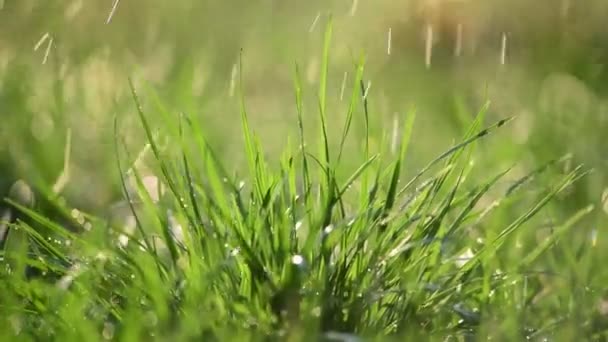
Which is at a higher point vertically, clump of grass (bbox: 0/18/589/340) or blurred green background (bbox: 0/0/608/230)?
blurred green background (bbox: 0/0/608/230)

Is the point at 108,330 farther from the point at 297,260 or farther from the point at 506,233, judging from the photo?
the point at 506,233

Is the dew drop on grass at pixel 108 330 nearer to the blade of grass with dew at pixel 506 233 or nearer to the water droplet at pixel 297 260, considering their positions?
the water droplet at pixel 297 260

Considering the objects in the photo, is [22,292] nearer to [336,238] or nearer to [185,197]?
[185,197]

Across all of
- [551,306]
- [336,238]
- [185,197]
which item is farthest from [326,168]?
[551,306]

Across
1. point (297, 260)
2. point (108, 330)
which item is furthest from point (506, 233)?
point (108, 330)

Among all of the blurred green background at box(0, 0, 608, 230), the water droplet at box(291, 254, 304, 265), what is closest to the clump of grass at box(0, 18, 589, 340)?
the water droplet at box(291, 254, 304, 265)

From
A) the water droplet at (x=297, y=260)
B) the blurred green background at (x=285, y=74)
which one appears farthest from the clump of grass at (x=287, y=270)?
the blurred green background at (x=285, y=74)

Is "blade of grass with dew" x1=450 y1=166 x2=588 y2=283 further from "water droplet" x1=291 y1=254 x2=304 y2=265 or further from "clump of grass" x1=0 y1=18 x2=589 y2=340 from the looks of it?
"water droplet" x1=291 y1=254 x2=304 y2=265

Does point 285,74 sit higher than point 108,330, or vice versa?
point 285,74
